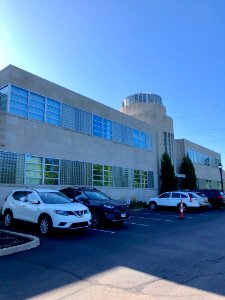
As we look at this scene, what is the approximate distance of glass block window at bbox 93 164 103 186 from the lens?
24.8 metres

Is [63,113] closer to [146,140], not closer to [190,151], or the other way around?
[146,140]

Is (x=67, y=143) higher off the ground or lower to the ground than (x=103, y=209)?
higher

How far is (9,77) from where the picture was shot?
19156 mm

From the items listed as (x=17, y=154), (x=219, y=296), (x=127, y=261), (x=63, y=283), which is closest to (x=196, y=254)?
(x=127, y=261)

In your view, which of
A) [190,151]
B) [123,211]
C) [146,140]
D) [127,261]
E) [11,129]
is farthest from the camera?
[190,151]

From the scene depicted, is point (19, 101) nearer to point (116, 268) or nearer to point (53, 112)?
point (53, 112)

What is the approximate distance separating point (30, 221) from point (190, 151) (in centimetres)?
3926

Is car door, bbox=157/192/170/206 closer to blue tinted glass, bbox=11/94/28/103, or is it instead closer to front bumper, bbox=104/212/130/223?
front bumper, bbox=104/212/130/223

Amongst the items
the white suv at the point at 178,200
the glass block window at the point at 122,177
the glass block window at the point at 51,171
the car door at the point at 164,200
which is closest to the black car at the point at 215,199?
the white suv at the point at 178,200

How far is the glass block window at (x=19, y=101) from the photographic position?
19172 mm

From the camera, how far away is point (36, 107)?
2083 cm

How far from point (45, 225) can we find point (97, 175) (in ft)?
46.5

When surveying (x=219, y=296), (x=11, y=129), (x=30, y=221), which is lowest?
(x=219, y=296)

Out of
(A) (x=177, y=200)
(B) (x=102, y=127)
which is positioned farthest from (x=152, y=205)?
(B) (x=102, y=127)
